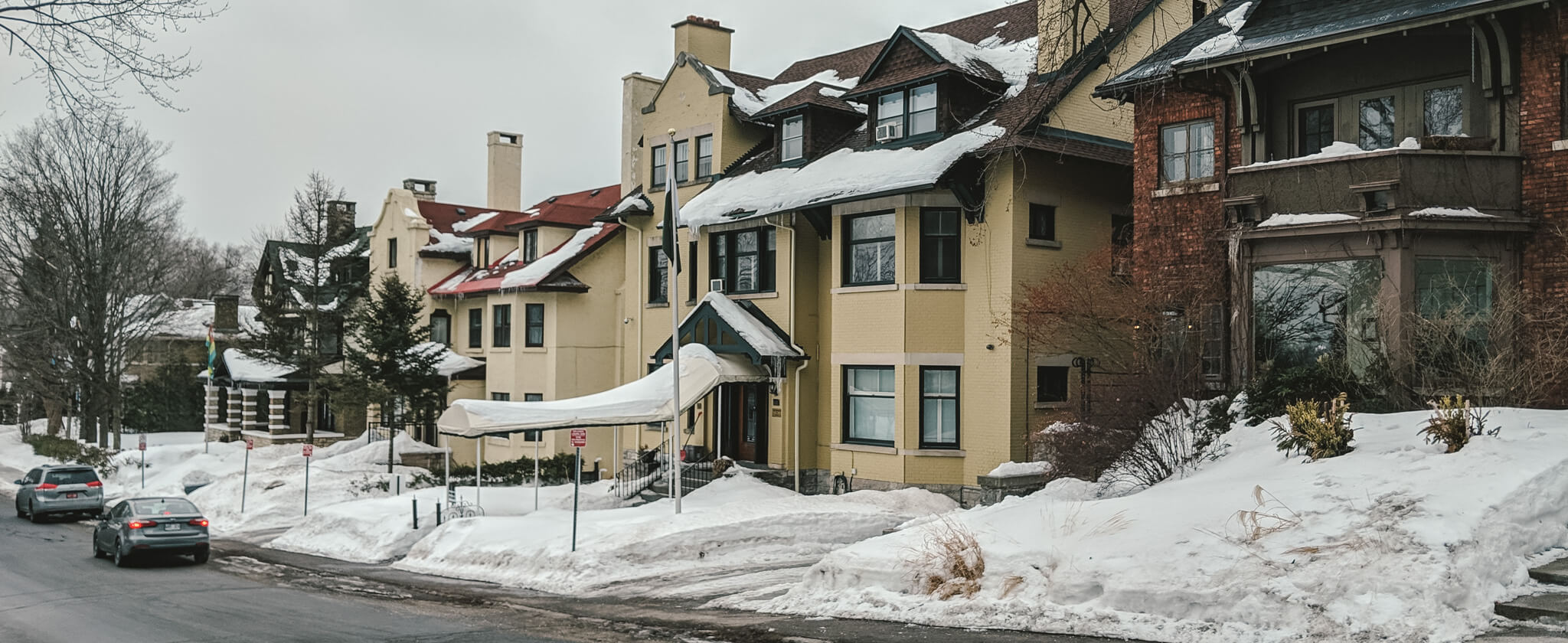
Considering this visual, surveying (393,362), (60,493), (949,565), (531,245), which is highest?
(531,245)

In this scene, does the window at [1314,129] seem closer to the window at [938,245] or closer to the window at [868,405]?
the window at [938,245]

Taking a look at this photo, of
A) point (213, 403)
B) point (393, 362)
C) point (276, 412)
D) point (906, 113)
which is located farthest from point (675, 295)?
point (213, 403)

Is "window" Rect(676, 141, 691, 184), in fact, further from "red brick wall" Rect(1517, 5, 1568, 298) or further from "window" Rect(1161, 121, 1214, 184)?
"red brick wall" Rect(1517, 5, 1568, 298)

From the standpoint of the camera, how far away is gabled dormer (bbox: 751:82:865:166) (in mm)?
28562

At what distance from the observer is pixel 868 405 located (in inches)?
1032

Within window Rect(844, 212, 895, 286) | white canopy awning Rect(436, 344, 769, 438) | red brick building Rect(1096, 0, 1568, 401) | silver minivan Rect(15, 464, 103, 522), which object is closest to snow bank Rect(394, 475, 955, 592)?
white canopy awning Rect(436, 344, 769, 438)

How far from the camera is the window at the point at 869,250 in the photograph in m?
25.8

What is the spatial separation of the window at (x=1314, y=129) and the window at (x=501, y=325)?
25.7 metres

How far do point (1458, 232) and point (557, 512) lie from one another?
1646 centimetres

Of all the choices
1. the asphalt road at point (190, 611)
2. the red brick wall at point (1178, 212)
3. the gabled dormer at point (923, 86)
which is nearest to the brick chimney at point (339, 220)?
the asphalt road at point (190, 611)

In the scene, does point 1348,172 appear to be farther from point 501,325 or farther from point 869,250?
point 501,325

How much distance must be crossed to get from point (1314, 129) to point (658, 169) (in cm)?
1809

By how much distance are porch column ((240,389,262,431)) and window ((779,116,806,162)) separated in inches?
1270

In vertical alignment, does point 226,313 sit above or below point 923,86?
below
